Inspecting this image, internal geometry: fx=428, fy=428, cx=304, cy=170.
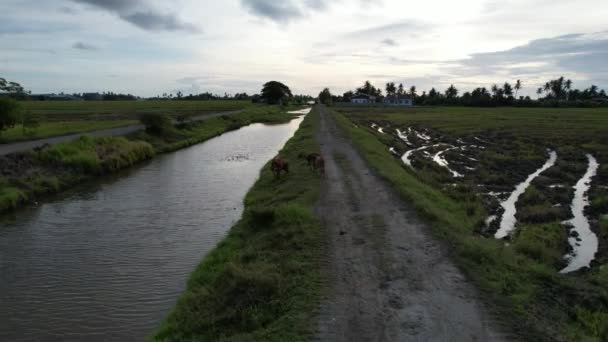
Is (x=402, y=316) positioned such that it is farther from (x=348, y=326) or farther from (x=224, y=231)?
(x=224, y=231)

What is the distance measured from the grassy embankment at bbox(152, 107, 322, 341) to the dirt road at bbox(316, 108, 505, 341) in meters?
0.53

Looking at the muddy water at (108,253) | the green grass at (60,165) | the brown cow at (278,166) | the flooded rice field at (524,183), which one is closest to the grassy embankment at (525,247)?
the flooded rice field at (524,183)

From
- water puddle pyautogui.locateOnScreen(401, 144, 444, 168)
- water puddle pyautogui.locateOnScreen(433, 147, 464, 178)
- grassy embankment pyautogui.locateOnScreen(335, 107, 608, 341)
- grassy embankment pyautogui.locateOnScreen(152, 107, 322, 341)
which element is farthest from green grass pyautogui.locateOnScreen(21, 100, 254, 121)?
grassy embankment pyautogui.locateOnScreen(335, 107, 608, 341)

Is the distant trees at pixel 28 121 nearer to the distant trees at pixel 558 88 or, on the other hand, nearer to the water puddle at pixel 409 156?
the water puddle at pixel 409 156

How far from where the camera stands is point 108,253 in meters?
13.5

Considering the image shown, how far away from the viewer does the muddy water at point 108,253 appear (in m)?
9.70

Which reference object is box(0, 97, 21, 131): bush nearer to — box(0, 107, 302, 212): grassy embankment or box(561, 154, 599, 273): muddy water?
box(0, 107, 302, 212): grassy embankment

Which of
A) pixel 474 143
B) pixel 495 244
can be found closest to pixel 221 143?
pixel 474 143

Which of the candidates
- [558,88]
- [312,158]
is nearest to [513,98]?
[558,88]

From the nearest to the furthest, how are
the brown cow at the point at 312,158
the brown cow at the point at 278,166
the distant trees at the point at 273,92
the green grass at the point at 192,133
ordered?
1. the brown cow at the point at 278,166
2. the brown cow at the point at 312,158
3. the green grass at the point at 192,133
4. the distant trees at the point at 273,92

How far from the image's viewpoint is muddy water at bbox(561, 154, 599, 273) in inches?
492

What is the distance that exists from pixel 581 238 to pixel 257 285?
11813mm

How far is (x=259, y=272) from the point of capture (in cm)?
1002

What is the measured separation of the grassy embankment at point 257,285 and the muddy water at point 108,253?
3.03ft
